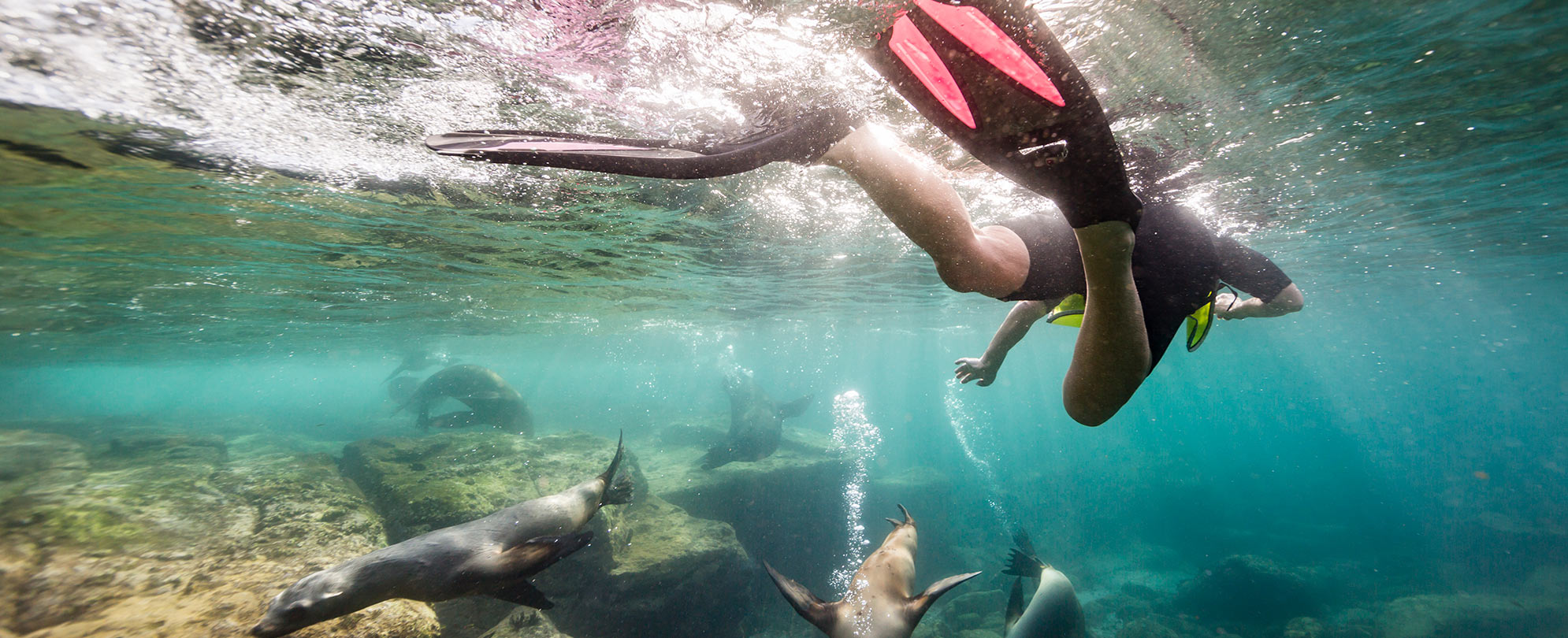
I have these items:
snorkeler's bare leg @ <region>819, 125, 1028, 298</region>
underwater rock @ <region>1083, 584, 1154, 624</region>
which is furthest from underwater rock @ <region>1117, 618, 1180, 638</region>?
snorkeler's bare leg @ <region>819, 125, 1028, 298</region>

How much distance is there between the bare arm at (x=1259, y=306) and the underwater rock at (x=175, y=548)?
26.4 feet

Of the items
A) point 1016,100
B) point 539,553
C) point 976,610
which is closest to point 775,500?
point 976,610

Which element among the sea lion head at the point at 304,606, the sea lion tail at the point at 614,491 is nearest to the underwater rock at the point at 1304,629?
the sea lion tail at the point at 614,491

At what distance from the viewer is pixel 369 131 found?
20.2 feet

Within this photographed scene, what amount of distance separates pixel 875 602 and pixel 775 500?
1439 centimetres

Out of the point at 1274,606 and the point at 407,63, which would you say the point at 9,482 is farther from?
the point at 1274,606

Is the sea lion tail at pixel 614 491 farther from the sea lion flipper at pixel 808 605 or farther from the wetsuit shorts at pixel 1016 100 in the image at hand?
the wetsuit shorts at pixel 1016 100

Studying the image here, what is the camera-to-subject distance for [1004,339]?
12.4ft

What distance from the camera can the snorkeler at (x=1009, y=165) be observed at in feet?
3.82

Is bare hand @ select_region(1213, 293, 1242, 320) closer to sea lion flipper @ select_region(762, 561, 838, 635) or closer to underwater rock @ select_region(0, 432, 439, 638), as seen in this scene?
sea lion flipper @ select_region(762, 561, 838, 635)

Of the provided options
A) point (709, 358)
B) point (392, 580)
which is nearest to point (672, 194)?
point (392, 580)

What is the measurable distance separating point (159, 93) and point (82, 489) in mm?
8661

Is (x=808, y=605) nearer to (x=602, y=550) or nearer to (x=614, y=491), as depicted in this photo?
(x=614, y=491)

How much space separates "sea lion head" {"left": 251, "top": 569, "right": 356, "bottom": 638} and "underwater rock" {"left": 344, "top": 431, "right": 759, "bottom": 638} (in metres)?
3.06
